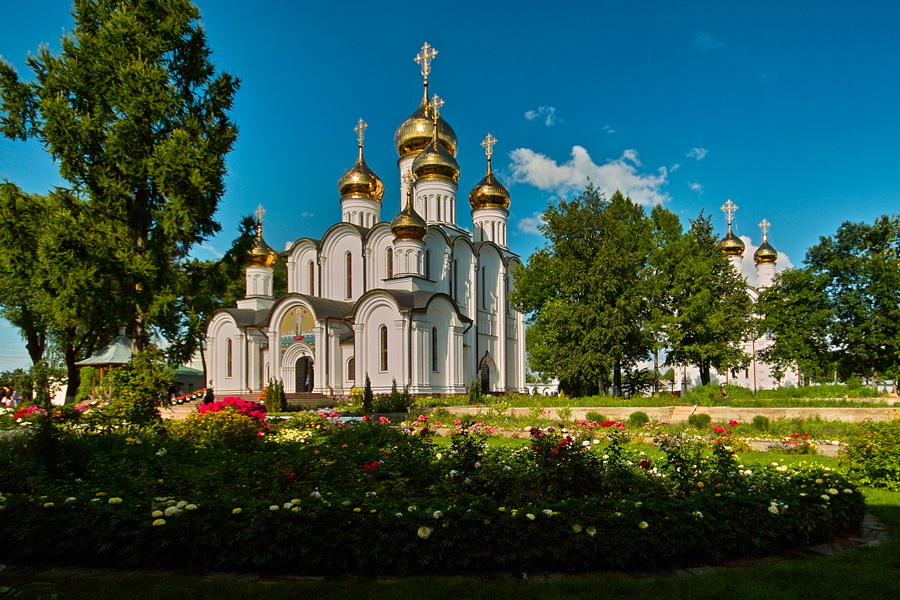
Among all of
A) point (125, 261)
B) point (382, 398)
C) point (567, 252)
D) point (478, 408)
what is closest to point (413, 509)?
point (125, 261)

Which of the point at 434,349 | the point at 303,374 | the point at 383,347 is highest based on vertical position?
the point at 383,347

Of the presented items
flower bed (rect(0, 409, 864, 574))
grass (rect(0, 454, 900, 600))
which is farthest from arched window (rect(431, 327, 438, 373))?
grass (rect(0, 454, 900, 600))

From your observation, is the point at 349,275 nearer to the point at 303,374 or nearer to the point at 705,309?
the point at 303,374

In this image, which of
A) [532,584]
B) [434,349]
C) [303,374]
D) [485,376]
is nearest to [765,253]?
[485,376]

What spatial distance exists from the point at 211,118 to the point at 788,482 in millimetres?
10785

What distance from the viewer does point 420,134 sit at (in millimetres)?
32812

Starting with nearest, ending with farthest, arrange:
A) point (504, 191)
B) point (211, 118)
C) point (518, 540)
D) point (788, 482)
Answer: point (518, 540) < point (788, 482) < point (211, 118) < point (504, 191)

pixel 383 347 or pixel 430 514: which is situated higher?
pixel 383 347

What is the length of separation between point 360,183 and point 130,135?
22.6 meters

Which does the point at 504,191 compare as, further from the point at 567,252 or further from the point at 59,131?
the point at 59,131

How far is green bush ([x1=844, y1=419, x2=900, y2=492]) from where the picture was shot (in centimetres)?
664

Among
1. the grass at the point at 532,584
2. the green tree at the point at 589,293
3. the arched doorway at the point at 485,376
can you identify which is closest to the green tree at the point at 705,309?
the green tree at the point at 589,293

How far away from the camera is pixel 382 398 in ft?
60.6

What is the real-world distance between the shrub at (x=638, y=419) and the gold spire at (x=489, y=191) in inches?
876
